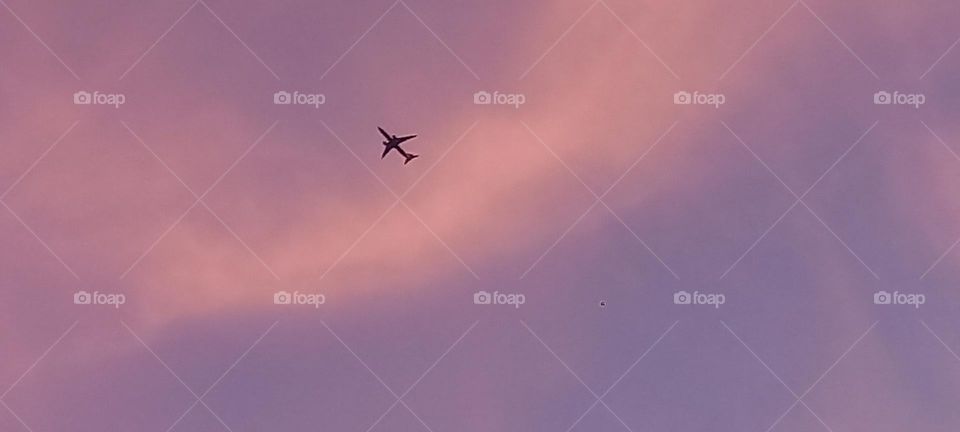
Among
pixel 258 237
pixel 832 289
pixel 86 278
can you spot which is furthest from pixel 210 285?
pixel 832 289

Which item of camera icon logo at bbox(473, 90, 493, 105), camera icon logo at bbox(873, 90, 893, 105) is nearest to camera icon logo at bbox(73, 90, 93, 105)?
camera icon logo at bbox(473, 90, 493, 105)

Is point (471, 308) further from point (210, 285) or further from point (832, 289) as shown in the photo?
point (832, 289)

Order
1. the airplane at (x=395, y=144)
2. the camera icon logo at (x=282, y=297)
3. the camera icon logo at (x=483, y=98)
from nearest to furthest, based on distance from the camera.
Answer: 1. the airplane at (x=395, y=144)
2. the camera icon logo at (x=483, y=98)
3. the camera icon logo at (x=282, y=297)

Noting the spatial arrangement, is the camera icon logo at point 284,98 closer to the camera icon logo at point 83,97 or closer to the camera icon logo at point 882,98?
the camera icon logo at point 83,97

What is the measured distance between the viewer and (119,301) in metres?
17.8

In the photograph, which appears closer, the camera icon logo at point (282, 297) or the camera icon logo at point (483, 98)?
the camera icon logo at point (483, 98)

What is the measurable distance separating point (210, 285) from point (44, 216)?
12.6 ft

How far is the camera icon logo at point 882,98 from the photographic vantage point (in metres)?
17.6

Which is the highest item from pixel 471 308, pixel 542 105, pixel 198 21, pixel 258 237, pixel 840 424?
pixel 198 21

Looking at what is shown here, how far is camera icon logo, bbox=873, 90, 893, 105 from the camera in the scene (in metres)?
17.6

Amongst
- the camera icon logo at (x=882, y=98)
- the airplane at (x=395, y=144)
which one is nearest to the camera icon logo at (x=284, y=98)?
the airplane at (x=395, y=144)

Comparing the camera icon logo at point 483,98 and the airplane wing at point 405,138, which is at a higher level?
the camera icon logo at point 483,98

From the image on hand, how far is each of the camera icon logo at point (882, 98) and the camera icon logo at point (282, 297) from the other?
13159mm

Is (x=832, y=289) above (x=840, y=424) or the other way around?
above
